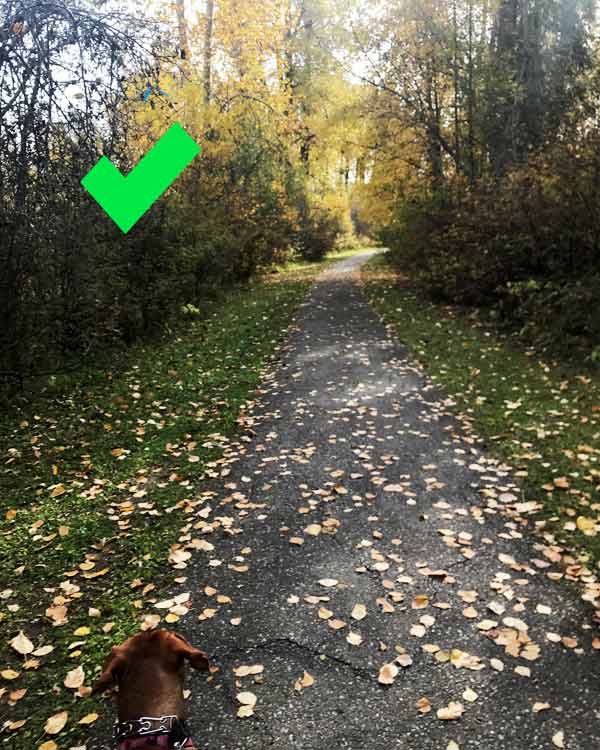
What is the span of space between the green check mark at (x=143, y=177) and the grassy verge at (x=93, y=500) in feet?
7.88

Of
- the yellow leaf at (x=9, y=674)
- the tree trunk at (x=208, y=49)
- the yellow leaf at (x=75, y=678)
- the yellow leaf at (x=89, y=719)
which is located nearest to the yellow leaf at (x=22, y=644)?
the yellow leaf at (x=9, y=674)

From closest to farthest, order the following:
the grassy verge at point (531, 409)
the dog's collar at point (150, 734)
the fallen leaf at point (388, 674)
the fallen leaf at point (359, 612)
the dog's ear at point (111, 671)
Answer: the dog's collar at point (150, 734) < the dog's ear at point (111, 671) < the fallen leaf at point (388, 674) < the fallen leaf at point (359, 612) < the grassy verge at point (531, 409)

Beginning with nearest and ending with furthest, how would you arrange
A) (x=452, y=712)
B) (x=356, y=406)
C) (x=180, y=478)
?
(x=452, y=712) → (x=180, y=478) → (x=356, y=406)

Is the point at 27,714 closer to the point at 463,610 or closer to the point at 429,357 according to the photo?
the point at 463,610

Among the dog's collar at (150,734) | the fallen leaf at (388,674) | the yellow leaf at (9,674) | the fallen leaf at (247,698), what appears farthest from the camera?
the yellow leaf at (9,674)

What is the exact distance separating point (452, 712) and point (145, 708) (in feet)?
5.41

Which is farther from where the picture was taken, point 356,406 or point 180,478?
point 356,406

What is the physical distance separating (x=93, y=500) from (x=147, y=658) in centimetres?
339

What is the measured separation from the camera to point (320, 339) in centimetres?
1199

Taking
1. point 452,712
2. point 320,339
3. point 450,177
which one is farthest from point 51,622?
point 450,177

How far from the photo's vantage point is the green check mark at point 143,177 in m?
5.89

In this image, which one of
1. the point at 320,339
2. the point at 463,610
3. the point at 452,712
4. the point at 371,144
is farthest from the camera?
the point at 371,144

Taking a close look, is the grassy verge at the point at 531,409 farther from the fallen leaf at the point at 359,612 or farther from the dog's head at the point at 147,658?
the dog's head at the point at 147,658

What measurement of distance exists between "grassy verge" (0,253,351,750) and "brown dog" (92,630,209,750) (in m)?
Answer: 1.01
